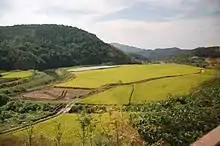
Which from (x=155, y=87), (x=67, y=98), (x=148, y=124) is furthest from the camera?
(x=67, y=98)

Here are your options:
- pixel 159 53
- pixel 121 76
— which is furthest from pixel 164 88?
pixel 159 53

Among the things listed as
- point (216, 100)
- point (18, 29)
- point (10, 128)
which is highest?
point (18, 29)

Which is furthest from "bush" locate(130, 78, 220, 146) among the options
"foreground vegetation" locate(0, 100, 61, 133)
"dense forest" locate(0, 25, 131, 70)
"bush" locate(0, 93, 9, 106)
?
"dense forest" locate(0, 25, 131, 70)

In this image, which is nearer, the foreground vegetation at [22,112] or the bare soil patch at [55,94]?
the foreground vegetation at [22,112]

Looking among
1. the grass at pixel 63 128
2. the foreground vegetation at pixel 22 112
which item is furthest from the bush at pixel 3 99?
the grass at pixel 63 128

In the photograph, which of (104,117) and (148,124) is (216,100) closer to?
(148,124)

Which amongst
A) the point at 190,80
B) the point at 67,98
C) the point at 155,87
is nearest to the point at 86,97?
the point at 67,98

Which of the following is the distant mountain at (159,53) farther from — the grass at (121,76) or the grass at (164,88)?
the grass at (164,88)
